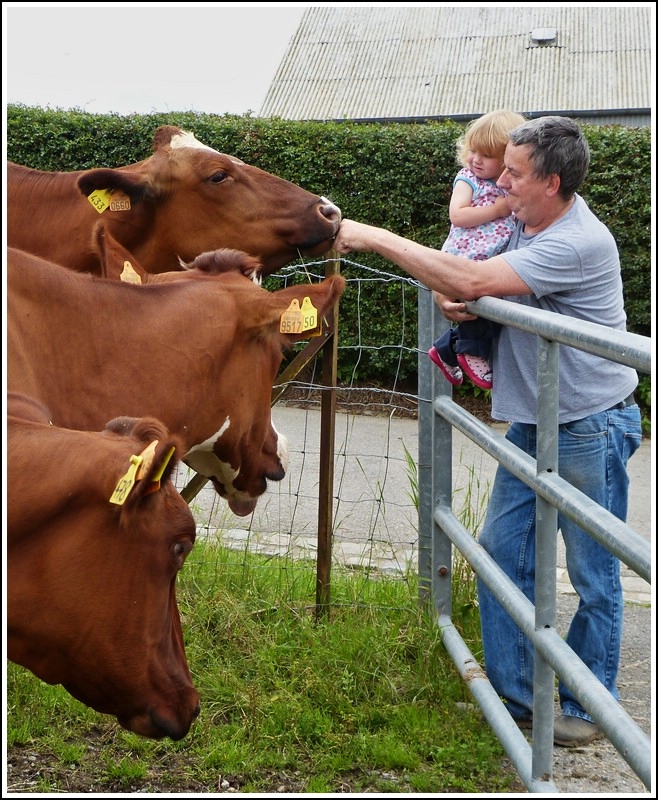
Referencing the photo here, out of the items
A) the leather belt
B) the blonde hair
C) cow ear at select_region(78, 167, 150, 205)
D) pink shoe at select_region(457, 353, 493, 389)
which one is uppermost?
the blonde hair

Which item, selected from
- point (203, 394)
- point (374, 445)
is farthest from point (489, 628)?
point (374, 445)

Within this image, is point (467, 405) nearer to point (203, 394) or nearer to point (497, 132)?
point (497, 132)

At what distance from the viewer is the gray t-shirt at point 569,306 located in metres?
3.12

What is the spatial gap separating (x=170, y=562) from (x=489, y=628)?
1.89 meters

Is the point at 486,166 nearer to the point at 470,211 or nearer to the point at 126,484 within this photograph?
the point at 470,211

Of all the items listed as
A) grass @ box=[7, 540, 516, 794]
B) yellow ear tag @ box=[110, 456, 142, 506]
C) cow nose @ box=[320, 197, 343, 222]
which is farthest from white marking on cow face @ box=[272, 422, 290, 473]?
yellow ear tag @ box=[110, 456, 142, 506]

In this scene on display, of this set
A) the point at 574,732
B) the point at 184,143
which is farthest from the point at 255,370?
the point at 574,732

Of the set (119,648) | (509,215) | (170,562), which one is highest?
(509,215)

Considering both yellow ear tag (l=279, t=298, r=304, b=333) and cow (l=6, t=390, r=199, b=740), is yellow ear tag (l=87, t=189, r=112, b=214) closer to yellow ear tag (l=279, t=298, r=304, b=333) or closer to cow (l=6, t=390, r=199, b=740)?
yellow ear tag (l=279, t=298, r=304, b=333)

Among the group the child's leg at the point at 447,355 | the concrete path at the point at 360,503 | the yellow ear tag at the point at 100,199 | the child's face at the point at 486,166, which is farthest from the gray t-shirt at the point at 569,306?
the yellow ear tag at the point at 100,199

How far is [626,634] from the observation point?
187 inches

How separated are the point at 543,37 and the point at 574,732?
20179 millimetres

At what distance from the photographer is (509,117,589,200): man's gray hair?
10.4ft

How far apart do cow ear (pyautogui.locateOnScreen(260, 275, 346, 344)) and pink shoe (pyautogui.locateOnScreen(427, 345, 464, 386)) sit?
1.98ft
